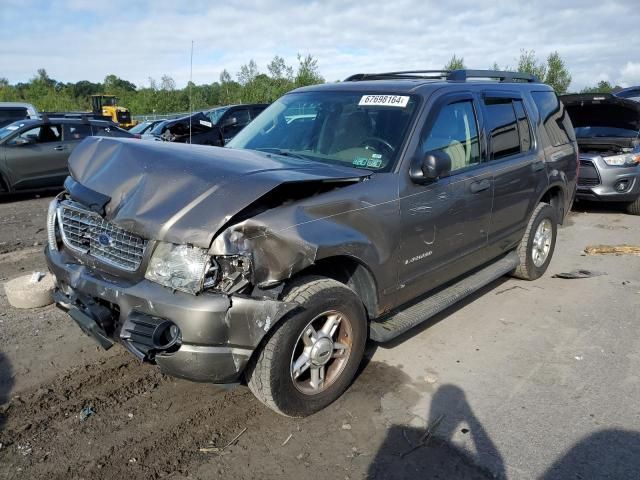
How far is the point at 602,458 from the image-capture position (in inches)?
109

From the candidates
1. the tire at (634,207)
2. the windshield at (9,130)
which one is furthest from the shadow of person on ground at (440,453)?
the windshield at (9,130)

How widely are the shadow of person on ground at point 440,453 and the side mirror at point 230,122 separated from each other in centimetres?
1234

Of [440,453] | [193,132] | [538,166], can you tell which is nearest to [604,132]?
[538,166]

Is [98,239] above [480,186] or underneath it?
underneath

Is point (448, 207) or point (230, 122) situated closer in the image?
point (448, 207)

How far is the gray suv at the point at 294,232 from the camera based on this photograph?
261 centimetres

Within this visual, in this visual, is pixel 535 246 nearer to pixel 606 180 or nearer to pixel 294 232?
pixel 294 232

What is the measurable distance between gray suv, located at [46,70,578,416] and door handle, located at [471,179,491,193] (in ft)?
0.16

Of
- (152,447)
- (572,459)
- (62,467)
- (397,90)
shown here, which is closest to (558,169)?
(397,90)

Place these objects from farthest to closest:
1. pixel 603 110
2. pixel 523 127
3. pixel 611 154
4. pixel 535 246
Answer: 1. pixel 603 110
2. pixel 611 154
3. pixel 535 246
4. pixel 523 127

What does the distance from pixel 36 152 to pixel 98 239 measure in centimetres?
858

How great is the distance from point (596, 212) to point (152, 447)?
356 inches

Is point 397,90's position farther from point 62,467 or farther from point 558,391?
point 62,467

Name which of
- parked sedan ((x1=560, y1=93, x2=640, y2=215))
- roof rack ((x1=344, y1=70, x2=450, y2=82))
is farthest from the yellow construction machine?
roof rack ((x1=344, y1=70, x2=450, y2=82))
